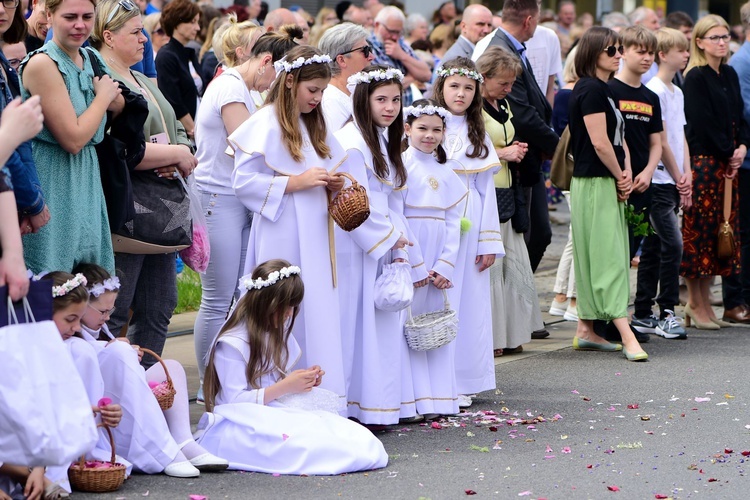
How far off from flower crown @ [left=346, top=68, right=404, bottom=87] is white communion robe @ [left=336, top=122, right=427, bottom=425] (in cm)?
24

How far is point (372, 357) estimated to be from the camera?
6414 mm

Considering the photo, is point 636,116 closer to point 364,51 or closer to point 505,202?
point 505,202

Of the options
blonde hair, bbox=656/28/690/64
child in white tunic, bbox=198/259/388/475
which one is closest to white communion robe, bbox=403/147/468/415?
child in white tunic, bbox=198/259/388/475

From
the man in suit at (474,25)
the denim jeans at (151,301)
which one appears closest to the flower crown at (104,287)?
the denim jeans at (151,301)

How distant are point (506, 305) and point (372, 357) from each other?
223 cm

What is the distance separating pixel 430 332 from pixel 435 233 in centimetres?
61

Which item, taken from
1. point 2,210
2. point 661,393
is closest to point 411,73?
point 661,393

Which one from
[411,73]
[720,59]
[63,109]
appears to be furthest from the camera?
[411,73]

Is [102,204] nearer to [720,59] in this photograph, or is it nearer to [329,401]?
[329,401]

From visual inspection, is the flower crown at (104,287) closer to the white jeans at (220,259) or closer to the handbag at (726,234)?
the white jeans at (220,259)

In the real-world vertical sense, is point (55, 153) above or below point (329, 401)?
above

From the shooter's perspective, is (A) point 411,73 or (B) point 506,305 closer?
(B) point 506,305

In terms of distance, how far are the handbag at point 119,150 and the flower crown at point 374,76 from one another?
1.26 m

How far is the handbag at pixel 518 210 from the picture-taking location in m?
8.44
